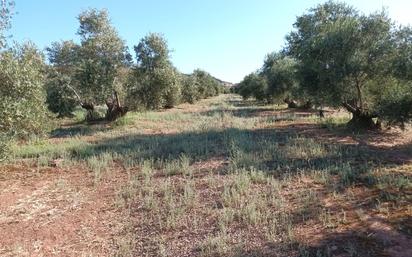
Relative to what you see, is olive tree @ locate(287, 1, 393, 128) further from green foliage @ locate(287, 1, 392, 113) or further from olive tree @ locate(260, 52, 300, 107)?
olive tree @ locate(260, 52, 300, 107)

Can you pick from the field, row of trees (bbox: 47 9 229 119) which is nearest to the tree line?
row of trees (bbox: 47 9 229 119)

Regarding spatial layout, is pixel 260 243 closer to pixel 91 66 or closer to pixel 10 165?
pixel 10 165

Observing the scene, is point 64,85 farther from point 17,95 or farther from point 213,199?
point 213,199

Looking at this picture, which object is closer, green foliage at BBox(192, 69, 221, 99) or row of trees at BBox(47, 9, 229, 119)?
row of trees at BBox(47, 9, 229, 119)

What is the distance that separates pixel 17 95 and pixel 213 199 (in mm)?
7758

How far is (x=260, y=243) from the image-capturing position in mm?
7965

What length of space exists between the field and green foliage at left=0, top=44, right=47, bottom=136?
1836mm

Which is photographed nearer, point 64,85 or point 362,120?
point 362,120

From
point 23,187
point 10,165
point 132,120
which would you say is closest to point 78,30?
point 132,120

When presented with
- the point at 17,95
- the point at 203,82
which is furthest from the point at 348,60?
the point at 203,82

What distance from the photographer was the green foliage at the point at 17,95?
1295cm

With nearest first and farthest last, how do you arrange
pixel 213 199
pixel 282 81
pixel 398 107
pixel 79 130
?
pixel 213 199
pixel 398 107
pixel 79 130
pixel 282 81

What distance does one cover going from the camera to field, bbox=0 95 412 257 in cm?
812

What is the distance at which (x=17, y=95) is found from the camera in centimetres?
1368
